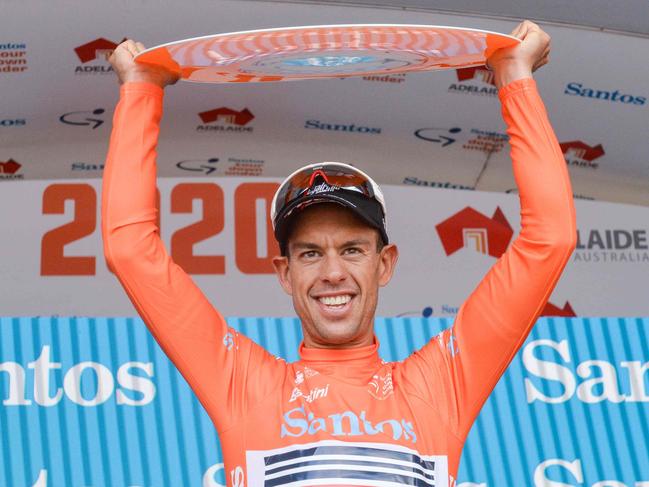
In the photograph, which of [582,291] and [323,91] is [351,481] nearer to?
[323,91]

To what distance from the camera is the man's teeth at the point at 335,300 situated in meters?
1.80

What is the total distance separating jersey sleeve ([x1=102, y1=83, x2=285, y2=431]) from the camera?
1.76 m

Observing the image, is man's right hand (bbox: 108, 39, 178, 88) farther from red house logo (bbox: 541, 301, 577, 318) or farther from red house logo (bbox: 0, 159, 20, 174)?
red house logo (bbox: 541, 301, 577, 318)

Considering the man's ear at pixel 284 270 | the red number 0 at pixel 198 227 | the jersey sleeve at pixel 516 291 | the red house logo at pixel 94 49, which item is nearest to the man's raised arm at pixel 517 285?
the jersey sleeve at pixel 516 291

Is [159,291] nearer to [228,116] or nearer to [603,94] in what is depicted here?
[228,116]

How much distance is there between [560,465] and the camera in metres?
3.71

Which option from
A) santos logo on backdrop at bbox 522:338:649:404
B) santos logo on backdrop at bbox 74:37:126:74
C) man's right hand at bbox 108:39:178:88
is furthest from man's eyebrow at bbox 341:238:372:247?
santos logo on backdrop at bbox 74:37:126:74

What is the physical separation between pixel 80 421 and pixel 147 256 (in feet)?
6.55

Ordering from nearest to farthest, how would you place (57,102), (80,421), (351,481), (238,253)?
(351,481) → (80,421) → (57,102) → (238,253)

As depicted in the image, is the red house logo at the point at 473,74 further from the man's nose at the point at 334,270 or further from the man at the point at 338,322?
the man's nose at the point at 334,270

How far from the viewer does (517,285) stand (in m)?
1.76

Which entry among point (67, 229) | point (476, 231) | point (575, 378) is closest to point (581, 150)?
point (476, 231)

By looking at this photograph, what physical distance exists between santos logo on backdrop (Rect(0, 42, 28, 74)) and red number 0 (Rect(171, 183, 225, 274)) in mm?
1287

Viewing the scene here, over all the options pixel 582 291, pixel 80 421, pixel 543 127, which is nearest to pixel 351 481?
pixel 543 127
